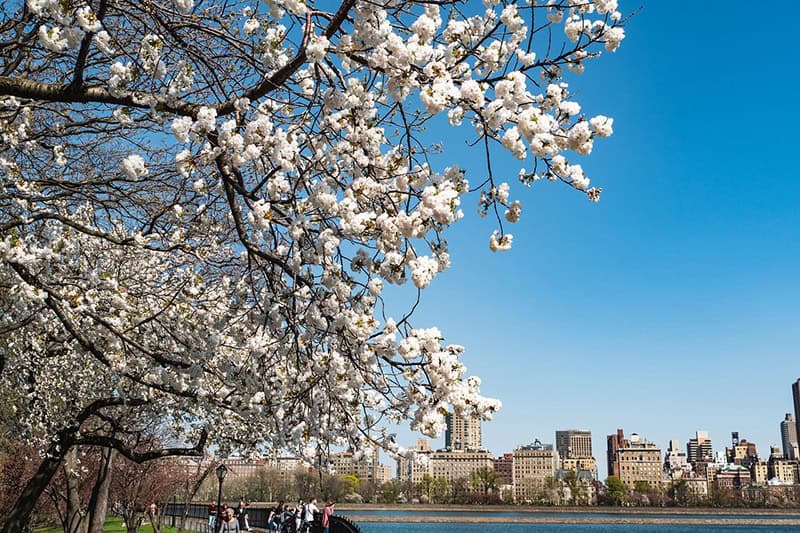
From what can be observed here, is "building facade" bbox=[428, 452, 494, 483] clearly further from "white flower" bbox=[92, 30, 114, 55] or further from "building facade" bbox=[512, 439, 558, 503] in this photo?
"white flower" bbox=[92, 30, 114, 55]

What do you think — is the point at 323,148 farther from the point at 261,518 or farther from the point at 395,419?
the point at 261,518

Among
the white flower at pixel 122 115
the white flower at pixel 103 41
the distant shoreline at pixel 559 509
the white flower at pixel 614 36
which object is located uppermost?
the white flower at pixel 614 36

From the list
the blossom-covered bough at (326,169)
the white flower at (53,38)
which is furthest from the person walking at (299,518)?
the white flower at (53,38)

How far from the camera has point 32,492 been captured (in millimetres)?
10758

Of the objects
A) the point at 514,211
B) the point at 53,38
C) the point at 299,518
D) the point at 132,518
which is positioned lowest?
the point at 132,518

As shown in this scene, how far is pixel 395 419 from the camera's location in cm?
486

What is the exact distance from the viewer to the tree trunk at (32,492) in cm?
1043

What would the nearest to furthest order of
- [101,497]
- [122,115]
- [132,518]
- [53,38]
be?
[53,38] → [122,115] → [101,497] → [132,518]

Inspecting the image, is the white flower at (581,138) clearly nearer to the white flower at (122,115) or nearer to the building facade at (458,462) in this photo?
the white flower at (122,115)

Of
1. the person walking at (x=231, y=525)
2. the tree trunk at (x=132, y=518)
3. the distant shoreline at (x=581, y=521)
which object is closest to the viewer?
the person walking at (x=231, y=525)

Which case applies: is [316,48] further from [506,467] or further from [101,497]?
[506,467]

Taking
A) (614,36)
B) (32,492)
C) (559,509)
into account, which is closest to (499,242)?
(614,36)

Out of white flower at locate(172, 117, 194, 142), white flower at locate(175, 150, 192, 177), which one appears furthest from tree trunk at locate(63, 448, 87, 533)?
white flower at locate(172, 117, 194, 142)

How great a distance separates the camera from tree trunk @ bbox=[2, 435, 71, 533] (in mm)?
10430
